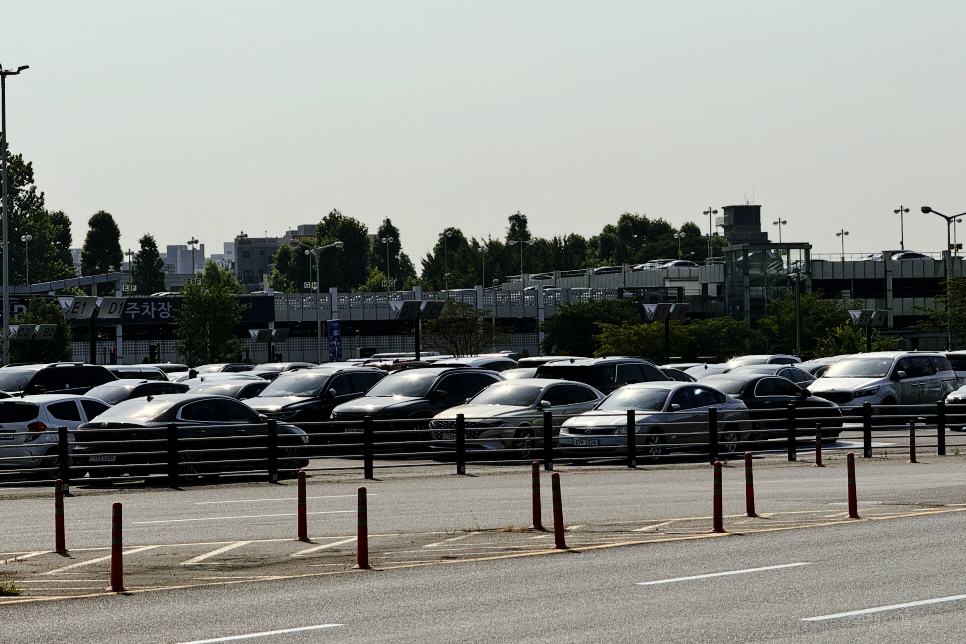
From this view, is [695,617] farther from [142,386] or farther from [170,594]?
[142,386]

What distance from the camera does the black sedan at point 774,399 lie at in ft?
98.1

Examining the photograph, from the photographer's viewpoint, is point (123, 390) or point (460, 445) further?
point (123, 390)

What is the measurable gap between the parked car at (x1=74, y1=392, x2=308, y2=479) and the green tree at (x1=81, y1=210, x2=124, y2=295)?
11563cm

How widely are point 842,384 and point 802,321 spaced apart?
44451 millimetres

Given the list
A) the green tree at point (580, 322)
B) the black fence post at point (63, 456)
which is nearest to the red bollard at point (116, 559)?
the black fence post at point (63, 456)

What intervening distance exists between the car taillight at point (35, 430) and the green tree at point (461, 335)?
53.3 m

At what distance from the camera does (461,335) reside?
79.1 meters

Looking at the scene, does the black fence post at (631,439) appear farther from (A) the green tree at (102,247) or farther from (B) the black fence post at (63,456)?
(A) the green tree at (102,247)

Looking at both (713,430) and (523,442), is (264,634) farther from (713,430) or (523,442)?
(713,430)

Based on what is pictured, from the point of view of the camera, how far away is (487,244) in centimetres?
17200

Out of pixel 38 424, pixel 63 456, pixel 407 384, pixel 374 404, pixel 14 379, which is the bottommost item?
pixel 63 456

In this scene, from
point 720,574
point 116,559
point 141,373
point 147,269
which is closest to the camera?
point 116,559

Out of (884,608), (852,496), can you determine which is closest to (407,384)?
(852,496)

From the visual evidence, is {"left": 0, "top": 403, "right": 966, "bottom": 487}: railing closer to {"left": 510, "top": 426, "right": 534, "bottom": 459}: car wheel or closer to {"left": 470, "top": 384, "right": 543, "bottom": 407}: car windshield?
{"left": 510, "top": 426, "right": 534, "bottom": 459}: car wheel
